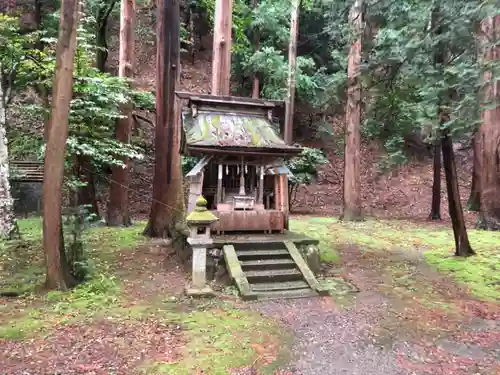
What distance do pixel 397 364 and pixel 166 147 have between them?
8.73 m

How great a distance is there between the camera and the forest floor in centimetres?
443

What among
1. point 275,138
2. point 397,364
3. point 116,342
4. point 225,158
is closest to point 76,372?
point 116,342

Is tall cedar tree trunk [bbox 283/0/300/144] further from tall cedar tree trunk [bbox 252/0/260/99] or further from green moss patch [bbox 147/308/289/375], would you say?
green moss patch [bbox 147/308/289/375]

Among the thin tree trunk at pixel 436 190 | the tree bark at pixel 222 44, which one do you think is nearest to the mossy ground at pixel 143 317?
the tree bark at pixel 222 44

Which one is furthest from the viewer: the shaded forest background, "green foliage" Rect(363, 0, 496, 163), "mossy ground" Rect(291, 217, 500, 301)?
the shaded forest background

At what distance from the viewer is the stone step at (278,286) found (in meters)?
7.03

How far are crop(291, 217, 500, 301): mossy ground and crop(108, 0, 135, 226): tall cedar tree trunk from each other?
19.5 ft

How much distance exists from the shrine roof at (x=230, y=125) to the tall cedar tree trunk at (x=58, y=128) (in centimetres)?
284

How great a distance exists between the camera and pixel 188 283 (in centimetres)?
747

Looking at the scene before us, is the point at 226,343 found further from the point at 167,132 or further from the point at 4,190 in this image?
the point at 167,132

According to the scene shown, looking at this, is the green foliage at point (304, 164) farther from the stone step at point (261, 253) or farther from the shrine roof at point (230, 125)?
the stone step at point (261, 253)

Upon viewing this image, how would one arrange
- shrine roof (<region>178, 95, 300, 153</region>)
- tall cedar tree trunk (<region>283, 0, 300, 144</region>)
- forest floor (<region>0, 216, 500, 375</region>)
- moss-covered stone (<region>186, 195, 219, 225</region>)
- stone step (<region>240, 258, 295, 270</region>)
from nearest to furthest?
forest floor (<region>0, 216, 500, 375</region>) → moss-covered stone (<region>186, 195, 219, 225</region>) → stone step (<region>240, 258, 295, 270</region>) → shrine roof (<region>178, 95, 300, 153</region>) → tall cedar tree trunk (<region>283, 0, 300, 144</region>)

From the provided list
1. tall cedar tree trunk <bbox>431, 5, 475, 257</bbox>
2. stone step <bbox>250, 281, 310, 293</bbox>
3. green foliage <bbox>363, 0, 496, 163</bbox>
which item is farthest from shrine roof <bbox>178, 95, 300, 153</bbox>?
tall cedar tree trunk <bbox>431, 5, 475, 257</bbox>

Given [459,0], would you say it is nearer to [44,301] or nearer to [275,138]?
[275,138]
